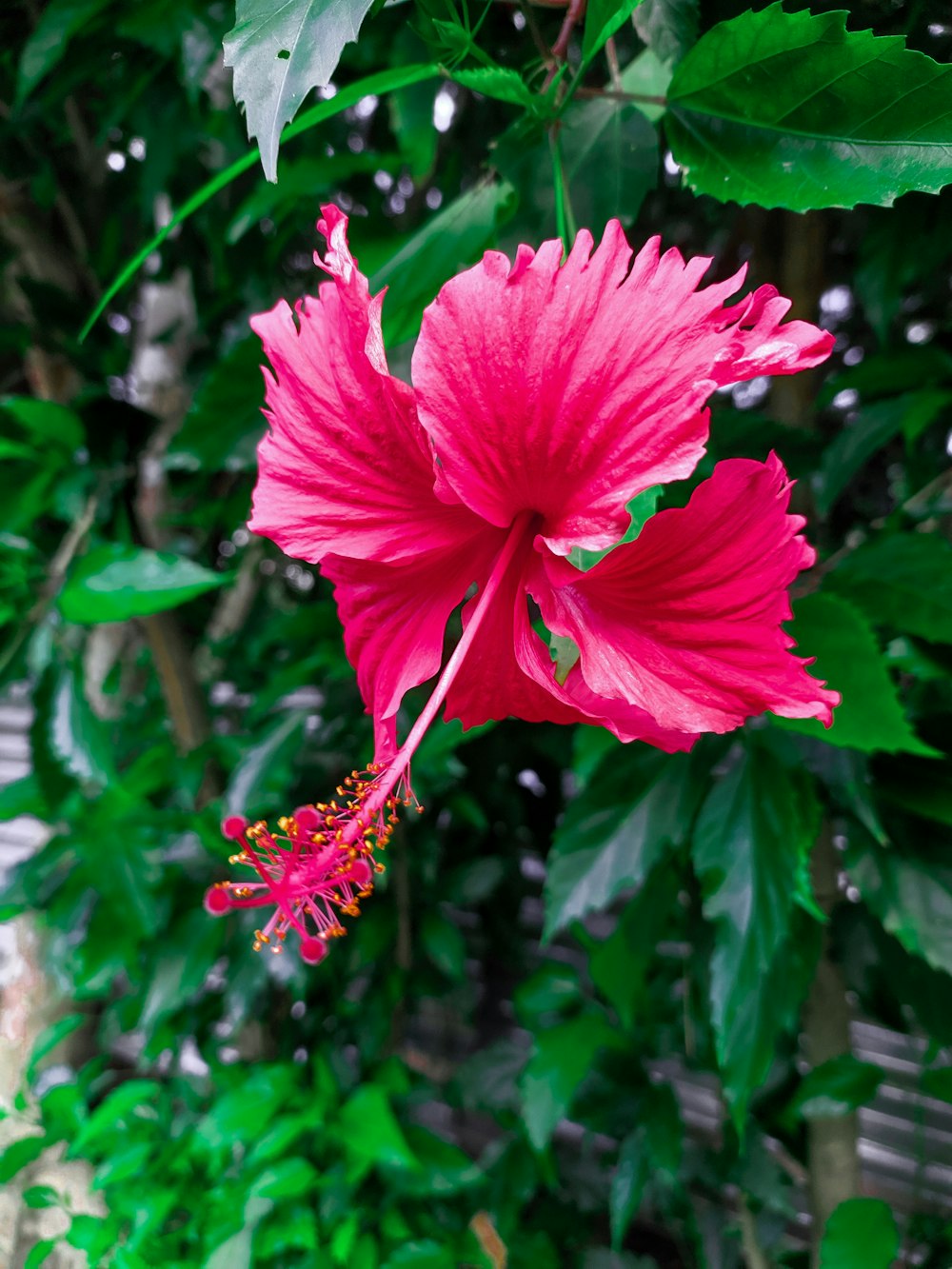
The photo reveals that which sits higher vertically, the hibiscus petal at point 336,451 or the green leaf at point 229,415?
the green leaf at point 229,415

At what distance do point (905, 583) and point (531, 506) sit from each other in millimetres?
427

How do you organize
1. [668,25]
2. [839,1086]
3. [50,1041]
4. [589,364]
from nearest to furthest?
[589,364], [668,25], [839,1086], [50,1041]

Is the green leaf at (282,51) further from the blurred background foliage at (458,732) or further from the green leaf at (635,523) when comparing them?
the green leaf at (635,523)

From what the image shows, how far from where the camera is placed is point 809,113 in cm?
32

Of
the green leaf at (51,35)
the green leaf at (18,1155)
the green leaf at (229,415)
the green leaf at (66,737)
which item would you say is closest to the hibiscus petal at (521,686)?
the green leaf at (229,415)

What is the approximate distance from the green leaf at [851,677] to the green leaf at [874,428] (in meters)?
0.24

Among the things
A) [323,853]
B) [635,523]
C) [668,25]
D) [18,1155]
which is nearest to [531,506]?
[635,523]

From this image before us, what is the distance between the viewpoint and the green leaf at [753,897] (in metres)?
0.59

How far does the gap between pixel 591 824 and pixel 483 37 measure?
62cm

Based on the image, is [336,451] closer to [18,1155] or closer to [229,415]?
[229,415]

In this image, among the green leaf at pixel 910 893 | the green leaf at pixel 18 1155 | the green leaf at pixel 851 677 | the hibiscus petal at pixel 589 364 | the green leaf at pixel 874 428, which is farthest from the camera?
the green leaf at pixel 18 1155

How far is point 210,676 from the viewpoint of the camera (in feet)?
4.59

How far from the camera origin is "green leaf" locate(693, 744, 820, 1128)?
1.94ft

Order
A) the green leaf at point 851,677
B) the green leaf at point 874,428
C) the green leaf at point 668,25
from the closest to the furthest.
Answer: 1. the green leaf at point 668,25
2. the green leaf at point 851,677
3. the green leaf at point 874,428
